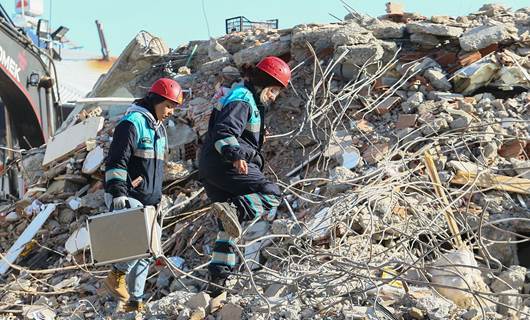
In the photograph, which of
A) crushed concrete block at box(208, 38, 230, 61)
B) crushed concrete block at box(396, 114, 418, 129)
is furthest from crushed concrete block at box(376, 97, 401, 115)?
crushed concrete block at box(208, 38, 230, 61)

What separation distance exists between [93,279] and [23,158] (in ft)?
10.8

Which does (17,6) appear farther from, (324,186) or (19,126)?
(324,186)

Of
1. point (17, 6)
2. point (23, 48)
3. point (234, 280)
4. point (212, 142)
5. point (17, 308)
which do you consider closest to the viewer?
point (212, 142)

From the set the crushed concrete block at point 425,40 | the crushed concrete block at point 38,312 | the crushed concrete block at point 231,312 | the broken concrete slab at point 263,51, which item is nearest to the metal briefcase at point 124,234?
the crushed concrete block at point 231,312

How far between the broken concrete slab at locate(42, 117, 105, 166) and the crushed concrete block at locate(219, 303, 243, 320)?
3.82m

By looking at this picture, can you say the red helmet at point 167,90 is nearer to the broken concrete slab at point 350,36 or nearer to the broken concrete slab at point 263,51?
the broken concrete slab at point 350,36

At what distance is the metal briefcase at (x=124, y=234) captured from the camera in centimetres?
474

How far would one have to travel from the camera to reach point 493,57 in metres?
7.48

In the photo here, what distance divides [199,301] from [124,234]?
0.55 m

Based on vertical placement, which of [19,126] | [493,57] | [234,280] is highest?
[493,57]

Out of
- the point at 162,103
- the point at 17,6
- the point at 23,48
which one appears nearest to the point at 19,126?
the point at 23,48

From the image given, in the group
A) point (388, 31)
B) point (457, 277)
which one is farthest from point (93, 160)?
point (457, 277)

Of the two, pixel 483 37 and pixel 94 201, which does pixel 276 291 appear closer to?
pixel 94 201

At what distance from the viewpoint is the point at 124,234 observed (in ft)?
15.6
